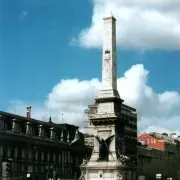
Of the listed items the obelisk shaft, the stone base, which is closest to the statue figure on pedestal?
the stone base

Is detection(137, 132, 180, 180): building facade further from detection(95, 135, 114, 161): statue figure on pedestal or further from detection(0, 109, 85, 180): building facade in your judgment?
detection(95, 135, 114, 161): statue figure on pedestal

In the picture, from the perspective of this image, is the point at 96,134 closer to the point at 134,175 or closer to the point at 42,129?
the point at 134,175

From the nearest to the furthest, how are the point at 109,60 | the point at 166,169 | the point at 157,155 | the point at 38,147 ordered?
the point at 109,60 → the point at 38,147 → the point at 166,169 → the point at 157,155

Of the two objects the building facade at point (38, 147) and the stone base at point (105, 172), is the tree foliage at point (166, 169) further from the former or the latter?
the stone base at point (105, 172)

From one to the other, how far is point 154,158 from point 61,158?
54.2 metres

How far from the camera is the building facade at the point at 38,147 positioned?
81.5 m

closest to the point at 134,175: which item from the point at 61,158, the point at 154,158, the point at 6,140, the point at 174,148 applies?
the point at 6,140

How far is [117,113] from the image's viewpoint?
6625 centimetres

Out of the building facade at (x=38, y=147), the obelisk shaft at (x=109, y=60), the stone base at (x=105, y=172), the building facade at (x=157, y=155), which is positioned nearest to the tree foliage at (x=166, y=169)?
the building facade at (x=157, y=155)

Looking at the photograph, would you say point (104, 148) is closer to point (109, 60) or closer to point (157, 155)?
point (109, 60)

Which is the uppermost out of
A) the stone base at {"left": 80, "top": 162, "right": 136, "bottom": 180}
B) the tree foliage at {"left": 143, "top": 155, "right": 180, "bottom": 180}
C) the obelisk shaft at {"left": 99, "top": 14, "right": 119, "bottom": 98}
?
the obelisk shaft at {"left": 99, "top": 14, "right": 119, "bottom": 98}

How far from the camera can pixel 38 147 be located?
89562 millimetres

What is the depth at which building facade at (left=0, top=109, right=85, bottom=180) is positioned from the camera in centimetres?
8150

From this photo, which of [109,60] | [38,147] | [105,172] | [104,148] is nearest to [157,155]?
[38,147]
